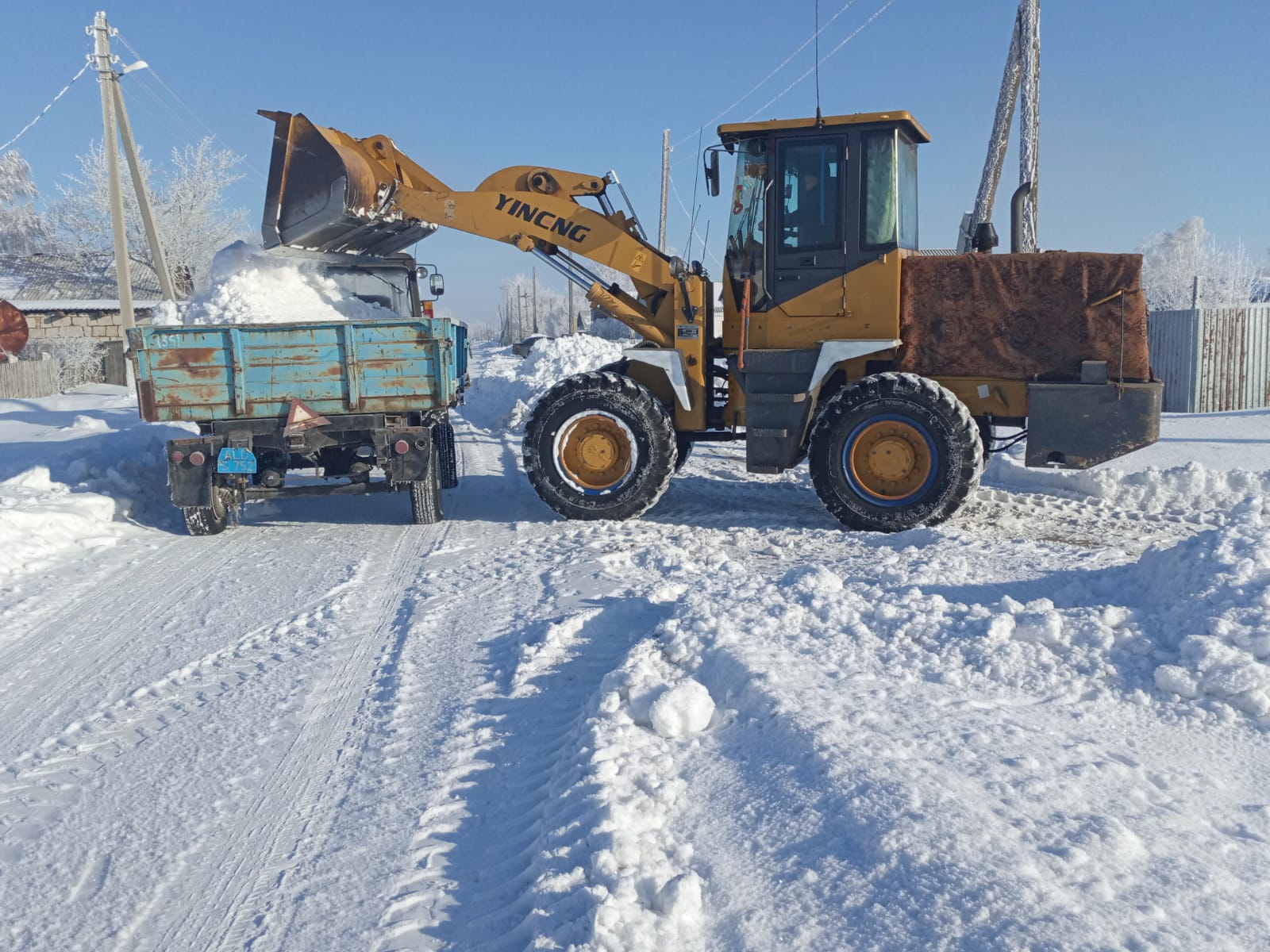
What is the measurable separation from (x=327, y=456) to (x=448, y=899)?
633 centimetres

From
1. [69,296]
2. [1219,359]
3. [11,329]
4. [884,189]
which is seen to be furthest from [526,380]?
[69,296]

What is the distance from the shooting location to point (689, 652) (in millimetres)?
4789

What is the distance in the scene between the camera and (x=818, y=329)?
8156 mm

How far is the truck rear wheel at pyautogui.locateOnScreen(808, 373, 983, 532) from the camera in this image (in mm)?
7605

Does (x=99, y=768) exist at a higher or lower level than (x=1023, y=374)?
lower

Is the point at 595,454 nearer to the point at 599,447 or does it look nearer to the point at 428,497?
the point at 599,447

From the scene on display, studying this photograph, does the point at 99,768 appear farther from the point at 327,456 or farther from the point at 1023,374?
the point at 1023,374

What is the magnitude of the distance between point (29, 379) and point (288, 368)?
21.1 m

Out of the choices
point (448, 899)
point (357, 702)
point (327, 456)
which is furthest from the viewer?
point (327, 456)

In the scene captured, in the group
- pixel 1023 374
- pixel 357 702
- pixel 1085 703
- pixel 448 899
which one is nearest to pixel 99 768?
pixel 357 702

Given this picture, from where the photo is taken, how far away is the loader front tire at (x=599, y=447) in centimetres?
835

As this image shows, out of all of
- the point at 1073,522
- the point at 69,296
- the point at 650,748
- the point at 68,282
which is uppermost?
the point at 68,282

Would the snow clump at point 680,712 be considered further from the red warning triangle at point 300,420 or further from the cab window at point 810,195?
the red warning triangle at point 300,420

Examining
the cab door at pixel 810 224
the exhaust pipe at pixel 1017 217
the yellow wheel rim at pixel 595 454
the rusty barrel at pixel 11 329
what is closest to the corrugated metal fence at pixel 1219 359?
the exhaust pipe at pixel 1017 217
